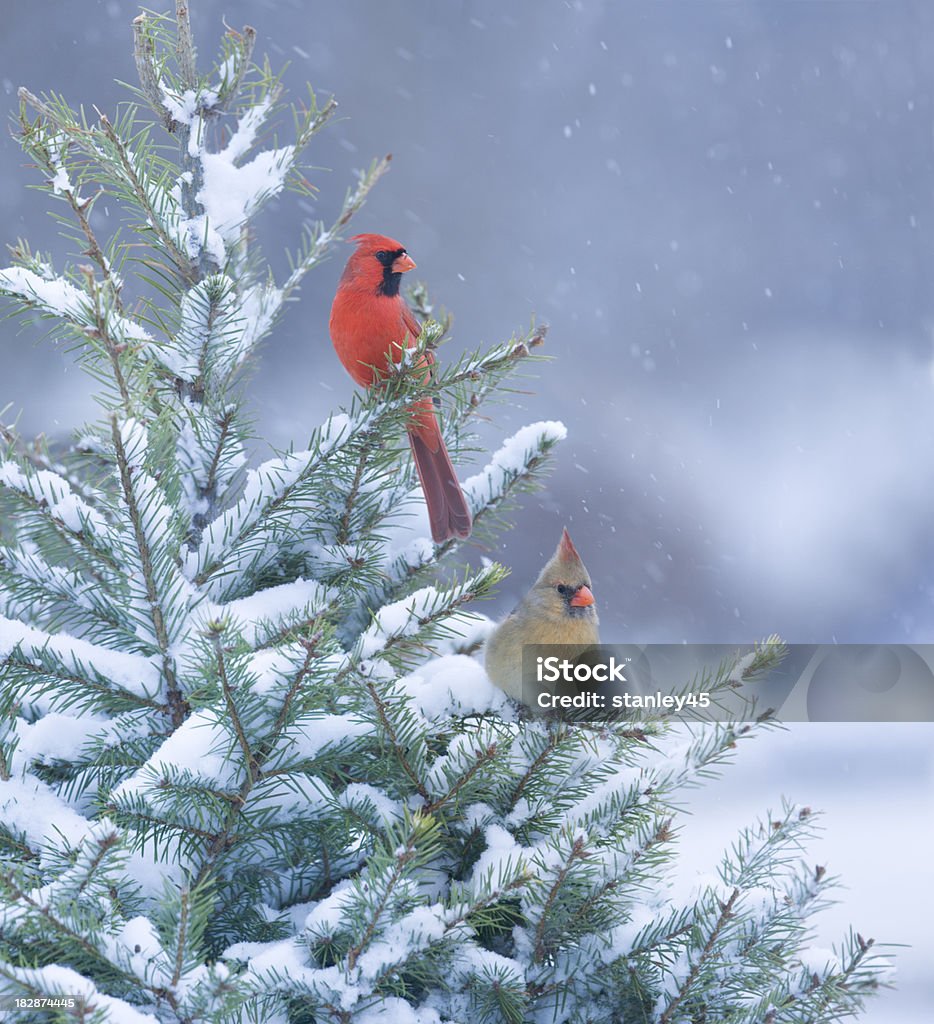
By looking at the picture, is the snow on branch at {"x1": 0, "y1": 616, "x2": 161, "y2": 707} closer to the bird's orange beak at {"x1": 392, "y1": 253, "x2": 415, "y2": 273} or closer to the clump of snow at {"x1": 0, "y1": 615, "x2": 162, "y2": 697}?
the clump of snow at {"x1": 0, "y1": 615, "x2": 162, "y2": 697}

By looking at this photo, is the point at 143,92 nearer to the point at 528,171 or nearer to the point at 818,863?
the point at 818,863

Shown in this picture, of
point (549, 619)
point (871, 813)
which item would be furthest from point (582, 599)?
point (871, 813)

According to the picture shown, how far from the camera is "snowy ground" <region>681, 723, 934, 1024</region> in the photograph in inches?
129

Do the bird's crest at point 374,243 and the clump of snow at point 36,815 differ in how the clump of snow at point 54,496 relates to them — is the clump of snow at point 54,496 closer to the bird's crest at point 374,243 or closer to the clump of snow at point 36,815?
the clump of snow at point 36,815

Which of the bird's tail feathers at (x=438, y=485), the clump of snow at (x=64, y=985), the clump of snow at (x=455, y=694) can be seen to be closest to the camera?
the clump of snow at (x=64, y=985)

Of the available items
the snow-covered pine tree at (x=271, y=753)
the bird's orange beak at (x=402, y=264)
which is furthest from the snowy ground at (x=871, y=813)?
the bird's orange beak at (x=402, y=264)

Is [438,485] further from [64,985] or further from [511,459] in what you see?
[64,985]

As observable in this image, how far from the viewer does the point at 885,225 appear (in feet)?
18.9

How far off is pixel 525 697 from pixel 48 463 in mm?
780

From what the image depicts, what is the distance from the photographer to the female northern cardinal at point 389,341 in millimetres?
1352

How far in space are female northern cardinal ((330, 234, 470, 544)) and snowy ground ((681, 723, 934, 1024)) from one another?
1.80 meters

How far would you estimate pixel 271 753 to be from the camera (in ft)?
3.22

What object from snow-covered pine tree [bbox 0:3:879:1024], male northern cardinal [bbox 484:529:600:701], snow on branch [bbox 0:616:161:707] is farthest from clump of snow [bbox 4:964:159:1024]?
male northern cardinal [bbox 484:529:600:701]

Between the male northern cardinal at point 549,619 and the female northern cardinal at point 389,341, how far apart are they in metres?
0.15
